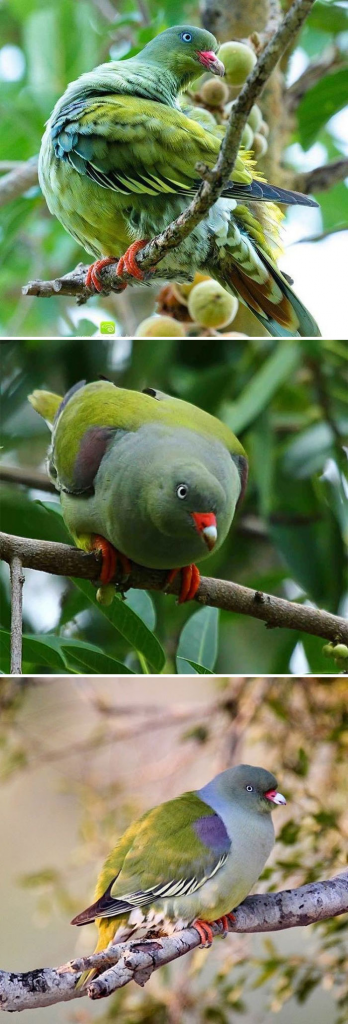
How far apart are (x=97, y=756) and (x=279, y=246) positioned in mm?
803

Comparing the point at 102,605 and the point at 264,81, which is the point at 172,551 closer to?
the point at 102,605

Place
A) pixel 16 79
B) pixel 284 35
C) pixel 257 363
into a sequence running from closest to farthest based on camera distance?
1. pixel 284 35
2. pixel 257 363
3. pixel 16 79

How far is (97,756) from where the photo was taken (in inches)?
58.9

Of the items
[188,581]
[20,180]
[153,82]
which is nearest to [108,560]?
[188,581]

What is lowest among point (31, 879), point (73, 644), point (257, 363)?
point (31, 879)

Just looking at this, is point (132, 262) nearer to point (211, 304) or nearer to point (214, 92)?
point (211, 304)

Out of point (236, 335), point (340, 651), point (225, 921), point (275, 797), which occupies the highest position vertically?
point (236, 335)

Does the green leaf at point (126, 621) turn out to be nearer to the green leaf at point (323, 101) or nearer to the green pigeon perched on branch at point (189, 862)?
the green pigeon perched on branch at point (189, 862)

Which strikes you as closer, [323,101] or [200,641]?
[200,641]

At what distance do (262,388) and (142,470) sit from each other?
1.79ft

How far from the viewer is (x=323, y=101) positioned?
168 centimetres

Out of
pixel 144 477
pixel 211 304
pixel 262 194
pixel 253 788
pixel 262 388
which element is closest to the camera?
pixel 262 194

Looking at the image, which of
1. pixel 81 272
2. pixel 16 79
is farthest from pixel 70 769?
pixel 16 79

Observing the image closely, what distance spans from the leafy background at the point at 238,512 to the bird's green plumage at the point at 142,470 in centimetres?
11
